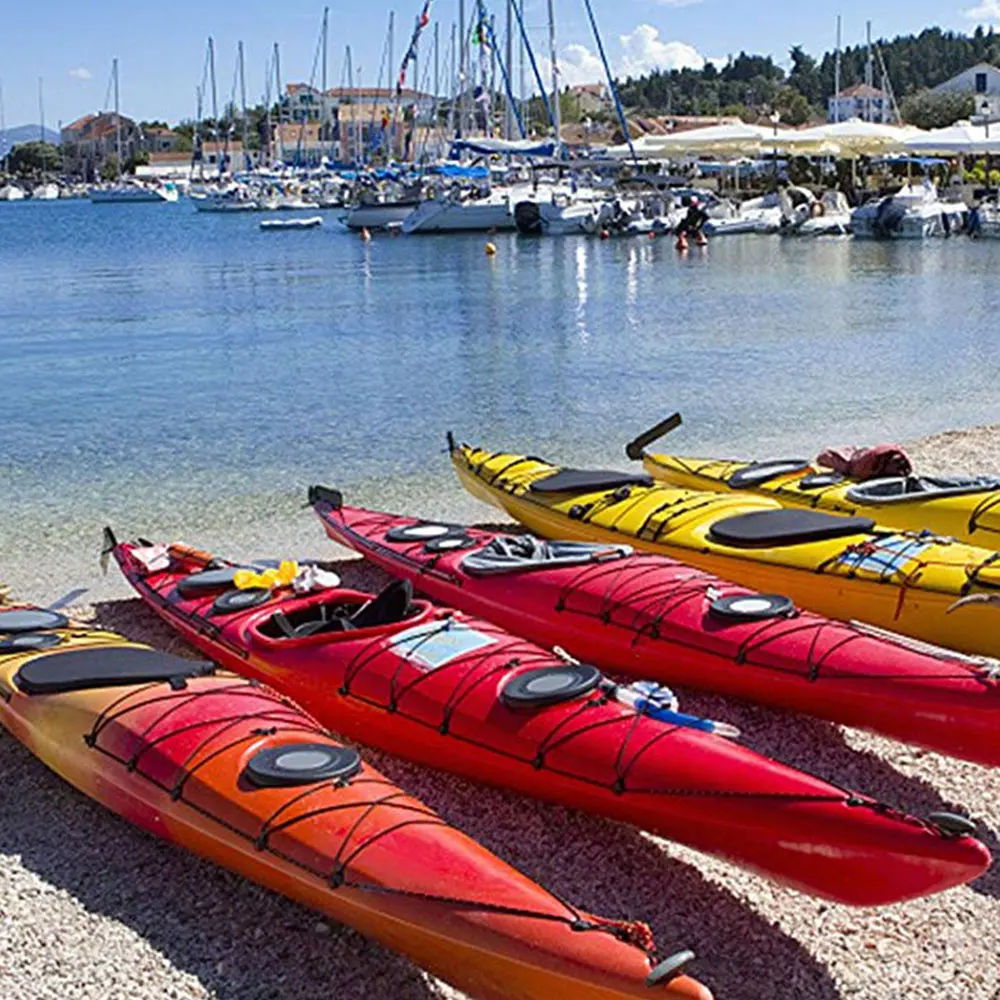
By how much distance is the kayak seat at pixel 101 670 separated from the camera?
4328 millimetres

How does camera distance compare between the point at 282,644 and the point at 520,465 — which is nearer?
the point at 282,644

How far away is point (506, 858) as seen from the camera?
3.90 metres

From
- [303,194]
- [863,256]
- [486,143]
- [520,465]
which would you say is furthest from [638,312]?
[303,194]

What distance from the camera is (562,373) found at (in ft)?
49.5

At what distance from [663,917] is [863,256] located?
26.8 metres

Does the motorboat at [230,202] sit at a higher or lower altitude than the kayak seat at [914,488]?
higher

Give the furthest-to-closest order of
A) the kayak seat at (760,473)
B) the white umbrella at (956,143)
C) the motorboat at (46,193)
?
the motorboat at (46,193) → the white umbrella at (956,143) → the kayak seat at (760,473)

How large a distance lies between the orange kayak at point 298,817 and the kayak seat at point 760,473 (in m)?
3.28

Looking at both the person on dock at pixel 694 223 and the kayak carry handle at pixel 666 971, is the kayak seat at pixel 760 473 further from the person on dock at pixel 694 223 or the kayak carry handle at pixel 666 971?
the person on dock at pixel 694 223

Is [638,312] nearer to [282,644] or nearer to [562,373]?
[562,373]

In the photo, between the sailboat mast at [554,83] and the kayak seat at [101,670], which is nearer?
the kayak seat at [101,670]

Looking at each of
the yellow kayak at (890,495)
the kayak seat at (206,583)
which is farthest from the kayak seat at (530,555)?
the yellow kayak at (890,495)

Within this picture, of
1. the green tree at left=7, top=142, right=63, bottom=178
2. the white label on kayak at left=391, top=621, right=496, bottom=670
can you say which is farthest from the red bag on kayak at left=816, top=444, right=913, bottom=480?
the green tree at left=7, top=142, right=63, bottom=178

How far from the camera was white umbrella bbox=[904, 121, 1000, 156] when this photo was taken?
105 feet
